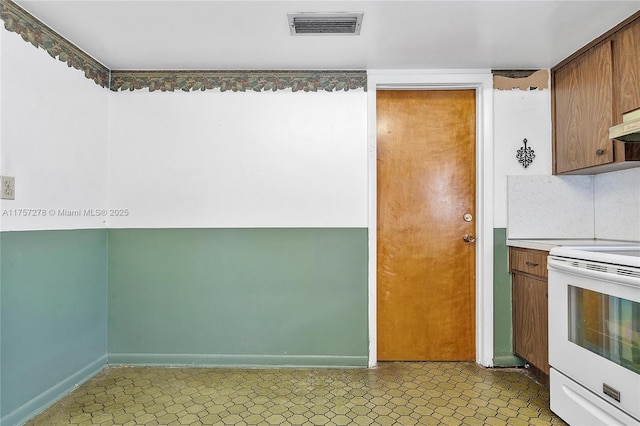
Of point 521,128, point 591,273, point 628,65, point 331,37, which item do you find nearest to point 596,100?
point 628,65

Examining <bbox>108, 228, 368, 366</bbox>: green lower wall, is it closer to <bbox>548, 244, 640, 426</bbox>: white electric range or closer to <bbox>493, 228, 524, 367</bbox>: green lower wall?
<bbox>493, 228, 524, 367</bbox>: green lower wall

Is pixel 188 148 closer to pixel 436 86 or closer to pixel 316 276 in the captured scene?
pixel 316 276

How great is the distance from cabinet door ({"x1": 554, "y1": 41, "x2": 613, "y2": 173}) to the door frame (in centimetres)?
45

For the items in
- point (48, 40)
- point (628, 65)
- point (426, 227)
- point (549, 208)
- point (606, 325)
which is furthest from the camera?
point (426, 227)

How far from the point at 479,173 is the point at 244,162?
66.5 inches

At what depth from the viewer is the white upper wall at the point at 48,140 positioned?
2043mm

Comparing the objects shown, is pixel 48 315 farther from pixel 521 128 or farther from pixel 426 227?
pixel 521 128

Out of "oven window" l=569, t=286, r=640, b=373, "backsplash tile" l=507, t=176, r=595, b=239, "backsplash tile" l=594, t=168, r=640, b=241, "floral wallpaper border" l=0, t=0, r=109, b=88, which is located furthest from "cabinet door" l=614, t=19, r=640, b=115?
"floral wallpaper border" l=0, t=0, r=109, b=88

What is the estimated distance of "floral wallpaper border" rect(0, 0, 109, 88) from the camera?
2031mm

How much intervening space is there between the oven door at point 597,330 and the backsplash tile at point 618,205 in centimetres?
82

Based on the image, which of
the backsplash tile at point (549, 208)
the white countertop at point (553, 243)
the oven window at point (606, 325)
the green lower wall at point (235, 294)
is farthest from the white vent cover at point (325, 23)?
the oven window at point (606, 325)

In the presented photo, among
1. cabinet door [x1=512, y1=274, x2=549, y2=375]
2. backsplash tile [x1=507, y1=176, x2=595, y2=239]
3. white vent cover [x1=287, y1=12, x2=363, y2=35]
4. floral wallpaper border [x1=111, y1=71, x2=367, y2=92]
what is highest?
white vent cover [x1=287, y1=12, x2=363, y2=35]

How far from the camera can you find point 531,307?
2627 millimetres

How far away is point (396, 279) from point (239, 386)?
1295 millimetres
